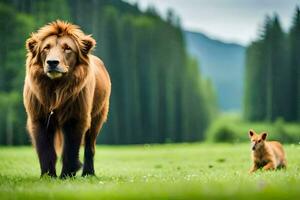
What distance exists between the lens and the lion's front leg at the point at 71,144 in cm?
1048

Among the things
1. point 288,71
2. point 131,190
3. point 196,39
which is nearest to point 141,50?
point 288,71

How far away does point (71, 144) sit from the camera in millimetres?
10516

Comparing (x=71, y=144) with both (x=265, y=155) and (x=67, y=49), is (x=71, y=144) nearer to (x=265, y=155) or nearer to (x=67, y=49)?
(x=67, y=49)

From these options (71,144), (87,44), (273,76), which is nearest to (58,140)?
(71,144)

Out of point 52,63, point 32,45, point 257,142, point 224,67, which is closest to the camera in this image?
point 52,63

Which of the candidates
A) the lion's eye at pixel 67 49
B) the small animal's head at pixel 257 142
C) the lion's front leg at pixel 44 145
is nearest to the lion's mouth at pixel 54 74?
the lion's eye at pixel 67 49

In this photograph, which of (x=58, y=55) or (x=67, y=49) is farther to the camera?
(x=67, y=49)

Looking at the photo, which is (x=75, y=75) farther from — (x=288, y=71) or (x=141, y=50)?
(x=141, y=50)

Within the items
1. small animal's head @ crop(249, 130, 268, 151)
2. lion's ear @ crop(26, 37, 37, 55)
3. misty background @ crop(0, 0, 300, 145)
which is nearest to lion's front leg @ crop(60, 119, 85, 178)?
lion's ear @ crop(26, 37, 37, 55)

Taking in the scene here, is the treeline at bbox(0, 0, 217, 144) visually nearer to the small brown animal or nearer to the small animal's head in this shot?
the small animal's head

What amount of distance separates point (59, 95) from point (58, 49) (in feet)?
2.08

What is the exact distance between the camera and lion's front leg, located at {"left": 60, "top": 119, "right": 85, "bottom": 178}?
10.5 metres

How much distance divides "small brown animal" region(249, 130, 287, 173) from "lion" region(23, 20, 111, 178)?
3.52 meters

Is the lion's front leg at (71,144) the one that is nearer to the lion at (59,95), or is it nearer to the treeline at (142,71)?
the lion at (59,95)
